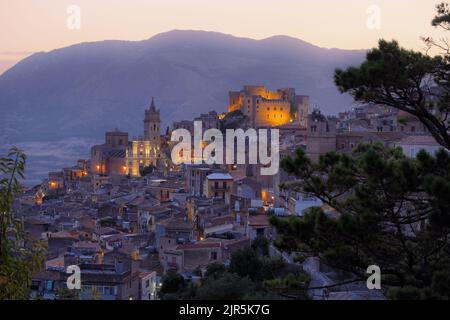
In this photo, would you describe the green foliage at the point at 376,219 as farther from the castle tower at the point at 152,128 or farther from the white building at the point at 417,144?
the castle tower at the point at 152,128

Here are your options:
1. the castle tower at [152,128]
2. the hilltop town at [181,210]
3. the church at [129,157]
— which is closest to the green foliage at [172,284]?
the hilltop town at [181,210]

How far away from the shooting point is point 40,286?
59.1 ft

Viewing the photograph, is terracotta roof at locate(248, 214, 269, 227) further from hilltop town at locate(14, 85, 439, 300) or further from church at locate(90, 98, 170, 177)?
church at locate(90, 98, 170, 177)

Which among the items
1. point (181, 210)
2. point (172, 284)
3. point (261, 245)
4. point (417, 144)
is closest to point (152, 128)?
point (181, 210)

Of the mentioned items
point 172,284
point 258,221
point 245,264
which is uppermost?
point 258,221

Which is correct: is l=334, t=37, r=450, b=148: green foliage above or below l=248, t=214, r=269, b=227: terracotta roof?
above

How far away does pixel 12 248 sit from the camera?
5.57 m

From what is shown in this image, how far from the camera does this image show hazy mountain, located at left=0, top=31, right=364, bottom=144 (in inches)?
4190

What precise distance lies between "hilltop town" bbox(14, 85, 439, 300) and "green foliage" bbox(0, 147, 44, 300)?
619mm

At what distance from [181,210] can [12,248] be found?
24614 millimetres

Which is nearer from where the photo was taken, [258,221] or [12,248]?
[12,248]

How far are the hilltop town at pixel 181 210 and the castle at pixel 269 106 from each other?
11 cm

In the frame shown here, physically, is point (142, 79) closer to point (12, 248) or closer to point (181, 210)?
point (181, 210)

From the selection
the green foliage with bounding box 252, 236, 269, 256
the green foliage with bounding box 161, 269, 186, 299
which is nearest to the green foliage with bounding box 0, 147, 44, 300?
the green foliage with bounding box 161, 269, 186, 299
